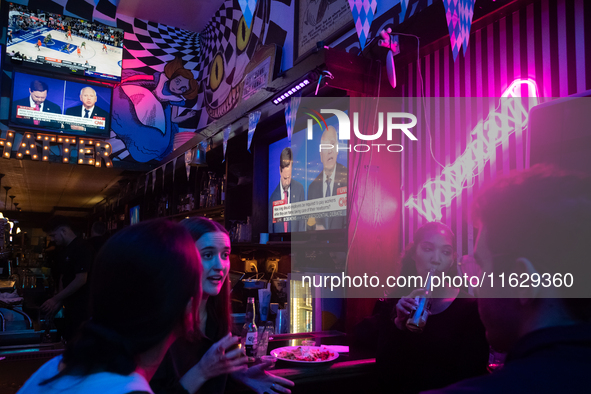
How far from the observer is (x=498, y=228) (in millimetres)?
923

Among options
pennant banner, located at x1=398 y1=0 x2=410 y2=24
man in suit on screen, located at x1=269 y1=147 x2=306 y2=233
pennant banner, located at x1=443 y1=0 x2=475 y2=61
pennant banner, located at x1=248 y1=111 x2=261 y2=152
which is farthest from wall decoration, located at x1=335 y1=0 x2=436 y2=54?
man in suit on screen, located at x1=269 y1=147 x2=306 y2=233

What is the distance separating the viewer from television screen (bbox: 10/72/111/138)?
7.30 meters

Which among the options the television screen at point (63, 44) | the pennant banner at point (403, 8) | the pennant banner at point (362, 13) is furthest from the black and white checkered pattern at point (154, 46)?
the pennant banner at point (362, 13)

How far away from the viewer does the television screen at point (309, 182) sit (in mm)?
3465

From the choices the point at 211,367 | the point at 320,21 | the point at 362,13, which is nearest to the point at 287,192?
the point at 320,21

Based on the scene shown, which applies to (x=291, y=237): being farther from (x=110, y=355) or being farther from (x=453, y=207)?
(x=110, y=355)

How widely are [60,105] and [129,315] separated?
821 centimetres

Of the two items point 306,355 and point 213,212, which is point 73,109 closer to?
point 213,212

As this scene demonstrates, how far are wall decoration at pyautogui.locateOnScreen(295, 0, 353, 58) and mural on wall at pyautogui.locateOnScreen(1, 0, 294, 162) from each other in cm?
294

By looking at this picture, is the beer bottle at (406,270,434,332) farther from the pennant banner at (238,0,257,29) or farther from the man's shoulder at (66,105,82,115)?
the man's shoulder at (66,105,82,115)

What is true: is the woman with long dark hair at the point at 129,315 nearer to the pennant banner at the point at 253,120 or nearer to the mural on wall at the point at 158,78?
the pennant banner at the point at 253,120

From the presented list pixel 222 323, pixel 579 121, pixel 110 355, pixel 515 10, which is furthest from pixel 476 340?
pixel 515 10

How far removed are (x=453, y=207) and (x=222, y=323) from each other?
1.78 m

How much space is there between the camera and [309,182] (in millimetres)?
3953
